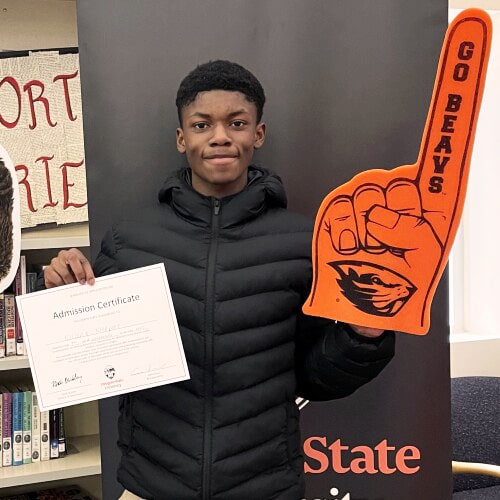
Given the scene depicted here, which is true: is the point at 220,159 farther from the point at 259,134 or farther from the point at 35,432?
the point at 35,432

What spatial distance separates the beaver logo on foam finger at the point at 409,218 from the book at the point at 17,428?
114cm

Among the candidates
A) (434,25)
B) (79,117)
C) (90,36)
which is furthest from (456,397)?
(90,36)

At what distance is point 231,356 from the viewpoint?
4.89ft

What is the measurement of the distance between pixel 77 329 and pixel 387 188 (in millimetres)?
639

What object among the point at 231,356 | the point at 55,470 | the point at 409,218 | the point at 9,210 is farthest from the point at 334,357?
the point at 55,470

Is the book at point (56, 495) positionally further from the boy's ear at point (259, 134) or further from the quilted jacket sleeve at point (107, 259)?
the boy's ear at point (259, 134)

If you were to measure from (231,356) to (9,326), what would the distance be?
2.95ft

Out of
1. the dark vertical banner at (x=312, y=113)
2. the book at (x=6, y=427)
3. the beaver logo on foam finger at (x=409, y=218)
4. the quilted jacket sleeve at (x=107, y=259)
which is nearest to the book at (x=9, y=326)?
the book at (x=6, y=427)

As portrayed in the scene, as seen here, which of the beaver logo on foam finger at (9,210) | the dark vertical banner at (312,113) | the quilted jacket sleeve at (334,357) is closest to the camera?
the quilted jacket sleeve at (334,357)

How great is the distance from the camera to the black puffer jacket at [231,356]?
148 centimetres

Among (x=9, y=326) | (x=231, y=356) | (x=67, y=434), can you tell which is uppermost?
(x=231, y=356)

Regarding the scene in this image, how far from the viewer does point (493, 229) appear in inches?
125

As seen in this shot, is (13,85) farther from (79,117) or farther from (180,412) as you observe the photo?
(180,412)

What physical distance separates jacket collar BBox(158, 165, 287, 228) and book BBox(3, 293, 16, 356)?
783 mm
